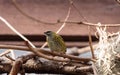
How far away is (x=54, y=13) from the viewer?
2203mm

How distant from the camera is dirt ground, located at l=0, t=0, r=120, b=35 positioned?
2.17 meters

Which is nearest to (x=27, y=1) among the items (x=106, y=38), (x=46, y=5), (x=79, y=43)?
(x=46, y=5)

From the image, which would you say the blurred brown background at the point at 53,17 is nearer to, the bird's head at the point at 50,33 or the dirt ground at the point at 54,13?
the dirt ground at the point at 54,13


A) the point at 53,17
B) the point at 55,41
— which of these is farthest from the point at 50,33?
the point at 53,17

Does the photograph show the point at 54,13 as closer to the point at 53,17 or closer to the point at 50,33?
the point at 53,17

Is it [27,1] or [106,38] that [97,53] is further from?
[27,1]

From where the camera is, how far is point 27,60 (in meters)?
1.56

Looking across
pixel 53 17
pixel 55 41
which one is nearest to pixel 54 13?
pixel 53 17

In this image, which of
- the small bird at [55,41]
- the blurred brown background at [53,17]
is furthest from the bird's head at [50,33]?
the blurred brown background at [53,17]

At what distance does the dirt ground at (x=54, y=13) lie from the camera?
2166mm

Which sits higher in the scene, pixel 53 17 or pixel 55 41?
pixel 53 17

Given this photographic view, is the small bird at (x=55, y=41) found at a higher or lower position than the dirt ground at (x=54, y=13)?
lower

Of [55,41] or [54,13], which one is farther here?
[54,13]

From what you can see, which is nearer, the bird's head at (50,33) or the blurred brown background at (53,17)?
the bird's head at (50,33)
